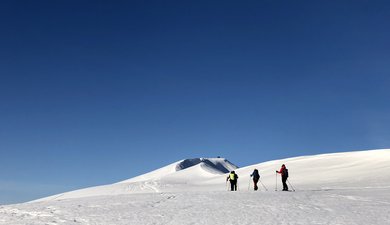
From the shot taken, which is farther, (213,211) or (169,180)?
(169,180)

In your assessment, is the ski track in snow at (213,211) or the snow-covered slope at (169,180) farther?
the snow-covered slope at (169,180)

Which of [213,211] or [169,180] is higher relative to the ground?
[169,180]

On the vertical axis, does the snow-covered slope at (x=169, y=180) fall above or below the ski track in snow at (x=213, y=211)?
above

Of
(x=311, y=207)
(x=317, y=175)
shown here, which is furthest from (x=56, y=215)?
(x=317, y=175)

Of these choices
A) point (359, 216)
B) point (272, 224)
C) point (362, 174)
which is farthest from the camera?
point (362, 174)

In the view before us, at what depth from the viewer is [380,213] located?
50.4 ft

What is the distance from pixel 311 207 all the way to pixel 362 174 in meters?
A: 23.4

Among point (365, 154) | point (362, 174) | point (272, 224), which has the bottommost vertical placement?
point (272, 224)

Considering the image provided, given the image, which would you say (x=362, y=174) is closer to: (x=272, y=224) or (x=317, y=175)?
(x=317, y=175)

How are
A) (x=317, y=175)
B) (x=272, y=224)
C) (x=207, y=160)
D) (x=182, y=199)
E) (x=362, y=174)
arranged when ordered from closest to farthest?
(x=272, y=224) → (x=182, y=199) → (x=362, y=174) → (x=317, y=175) → (x=207, y=160)

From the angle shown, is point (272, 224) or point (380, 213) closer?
point (272, 224)

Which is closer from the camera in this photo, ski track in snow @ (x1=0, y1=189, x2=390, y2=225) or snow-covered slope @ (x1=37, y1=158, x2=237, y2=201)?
ski track in snow @ (x1=0, y1=189, x2=390, y2=225)

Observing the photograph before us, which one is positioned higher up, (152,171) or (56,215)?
(152,171)

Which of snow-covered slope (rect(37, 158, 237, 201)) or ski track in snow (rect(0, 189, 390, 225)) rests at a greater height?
snow-covered slope (rect(37, 158, 237, 201))
